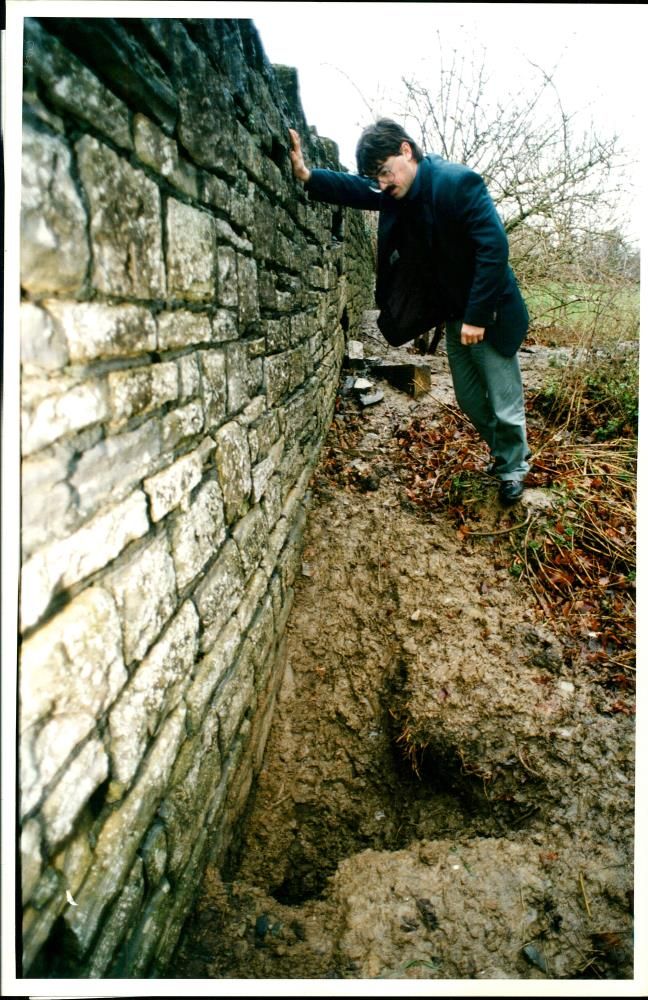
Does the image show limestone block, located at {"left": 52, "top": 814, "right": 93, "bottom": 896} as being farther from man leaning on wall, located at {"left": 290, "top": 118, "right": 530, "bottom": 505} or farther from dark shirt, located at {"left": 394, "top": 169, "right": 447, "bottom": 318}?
dark shirt, located at {"left": 394, "top": 169, "right": 447, "bottom": 318}

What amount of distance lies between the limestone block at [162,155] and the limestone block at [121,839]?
1329 millimetres

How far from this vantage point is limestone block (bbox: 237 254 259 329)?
1823mm

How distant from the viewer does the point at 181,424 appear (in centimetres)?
137

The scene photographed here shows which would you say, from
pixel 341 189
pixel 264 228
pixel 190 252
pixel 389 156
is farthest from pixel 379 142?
pixel 190 252

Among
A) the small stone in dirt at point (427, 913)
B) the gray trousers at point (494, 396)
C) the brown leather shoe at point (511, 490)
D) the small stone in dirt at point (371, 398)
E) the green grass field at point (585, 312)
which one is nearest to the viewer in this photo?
the small stone in dirt at point (427, 913)

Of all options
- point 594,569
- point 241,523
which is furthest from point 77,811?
point 594,569

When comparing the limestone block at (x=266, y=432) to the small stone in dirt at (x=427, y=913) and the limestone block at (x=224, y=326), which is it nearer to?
the limestone block at (x=224, y=326)

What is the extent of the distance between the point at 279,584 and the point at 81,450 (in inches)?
71.1

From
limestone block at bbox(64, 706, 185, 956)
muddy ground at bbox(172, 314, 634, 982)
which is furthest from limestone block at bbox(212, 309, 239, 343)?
muddy ground at bbox(172, 314, 634, 982)

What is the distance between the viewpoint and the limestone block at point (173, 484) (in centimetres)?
123

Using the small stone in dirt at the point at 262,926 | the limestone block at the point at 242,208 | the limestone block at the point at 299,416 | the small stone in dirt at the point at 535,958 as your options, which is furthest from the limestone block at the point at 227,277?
the small stone in dirt at the point at 535,958

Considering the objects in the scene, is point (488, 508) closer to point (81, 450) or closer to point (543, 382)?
point (543, 382)

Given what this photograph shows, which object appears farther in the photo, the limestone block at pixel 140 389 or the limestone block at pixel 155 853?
the limestone block at pixel 155 853

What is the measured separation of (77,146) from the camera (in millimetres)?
895
